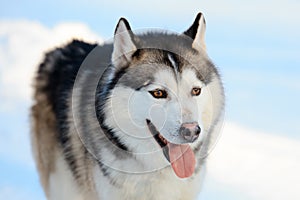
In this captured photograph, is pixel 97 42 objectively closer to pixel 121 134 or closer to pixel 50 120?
pixel 50 120

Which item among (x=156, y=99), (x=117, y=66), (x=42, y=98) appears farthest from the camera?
(x=42, y=98)

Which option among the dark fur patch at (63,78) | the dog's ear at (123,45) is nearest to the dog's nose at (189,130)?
the dog's ear at (123,45)

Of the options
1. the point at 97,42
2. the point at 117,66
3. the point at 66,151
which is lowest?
the point at 66,151

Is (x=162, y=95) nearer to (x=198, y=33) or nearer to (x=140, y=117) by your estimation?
(x=140, y=117)

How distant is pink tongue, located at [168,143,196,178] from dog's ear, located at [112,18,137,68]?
3.13ft

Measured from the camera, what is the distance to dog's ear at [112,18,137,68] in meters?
5.86

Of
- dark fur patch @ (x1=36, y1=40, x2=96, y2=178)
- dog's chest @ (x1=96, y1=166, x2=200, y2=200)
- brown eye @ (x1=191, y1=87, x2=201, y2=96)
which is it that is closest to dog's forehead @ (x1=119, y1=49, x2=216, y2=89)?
brown eye @ (x1=191, y1=87, x2=201, y2=96)

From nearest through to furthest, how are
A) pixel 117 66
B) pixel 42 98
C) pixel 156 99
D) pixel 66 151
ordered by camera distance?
pixel 156 99 → pixel 117 66 → pixel 66 151 → pixel 42 98

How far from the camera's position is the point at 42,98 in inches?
291

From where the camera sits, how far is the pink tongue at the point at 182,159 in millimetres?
5980

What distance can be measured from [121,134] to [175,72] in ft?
2.77

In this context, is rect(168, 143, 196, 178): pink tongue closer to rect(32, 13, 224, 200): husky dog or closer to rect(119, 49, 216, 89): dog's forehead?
rect(32, 13, 224, 200): husky dog

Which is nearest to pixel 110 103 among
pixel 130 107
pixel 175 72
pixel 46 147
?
pixel 130 107

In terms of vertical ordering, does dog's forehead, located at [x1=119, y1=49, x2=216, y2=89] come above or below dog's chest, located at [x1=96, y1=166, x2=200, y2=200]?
above
